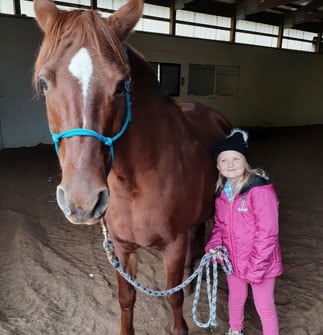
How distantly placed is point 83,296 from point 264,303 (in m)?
1.13

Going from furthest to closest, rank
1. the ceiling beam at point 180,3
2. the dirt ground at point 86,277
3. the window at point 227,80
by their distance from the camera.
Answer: the window at point 227,80
the ceiling beam at point 180,3
the dirt ground at point 86,277

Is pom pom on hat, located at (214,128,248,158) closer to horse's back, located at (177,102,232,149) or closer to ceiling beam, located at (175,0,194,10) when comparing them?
horse's back, located at (177,102,232,149)

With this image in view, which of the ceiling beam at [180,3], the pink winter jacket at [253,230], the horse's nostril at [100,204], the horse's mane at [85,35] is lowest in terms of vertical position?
the pink winter jacket at [253,230]

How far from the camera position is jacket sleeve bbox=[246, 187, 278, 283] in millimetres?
1432

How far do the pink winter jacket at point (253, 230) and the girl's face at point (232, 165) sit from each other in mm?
71

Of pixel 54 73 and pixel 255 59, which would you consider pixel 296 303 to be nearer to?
pixel 54 73

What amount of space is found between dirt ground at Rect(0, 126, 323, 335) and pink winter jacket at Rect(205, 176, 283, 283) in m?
0.54

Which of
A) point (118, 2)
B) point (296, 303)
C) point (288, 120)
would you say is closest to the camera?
point (296, 303)

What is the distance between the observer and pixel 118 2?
715 centimetres

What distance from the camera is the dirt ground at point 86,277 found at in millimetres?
1835

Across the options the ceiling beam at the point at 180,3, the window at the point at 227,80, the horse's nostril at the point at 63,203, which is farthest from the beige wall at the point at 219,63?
the horse's nostril at the point at 63,203

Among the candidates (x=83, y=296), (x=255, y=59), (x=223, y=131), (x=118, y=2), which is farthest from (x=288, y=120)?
(x=83, y=296)

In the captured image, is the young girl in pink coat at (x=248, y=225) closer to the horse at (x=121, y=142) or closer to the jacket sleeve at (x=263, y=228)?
the jacket sleeve at (x=263, y=228)

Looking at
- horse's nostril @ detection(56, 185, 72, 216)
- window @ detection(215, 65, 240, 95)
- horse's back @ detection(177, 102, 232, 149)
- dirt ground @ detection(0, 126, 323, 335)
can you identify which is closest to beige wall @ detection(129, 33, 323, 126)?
window @ detection(215, 65, 240, 95)
